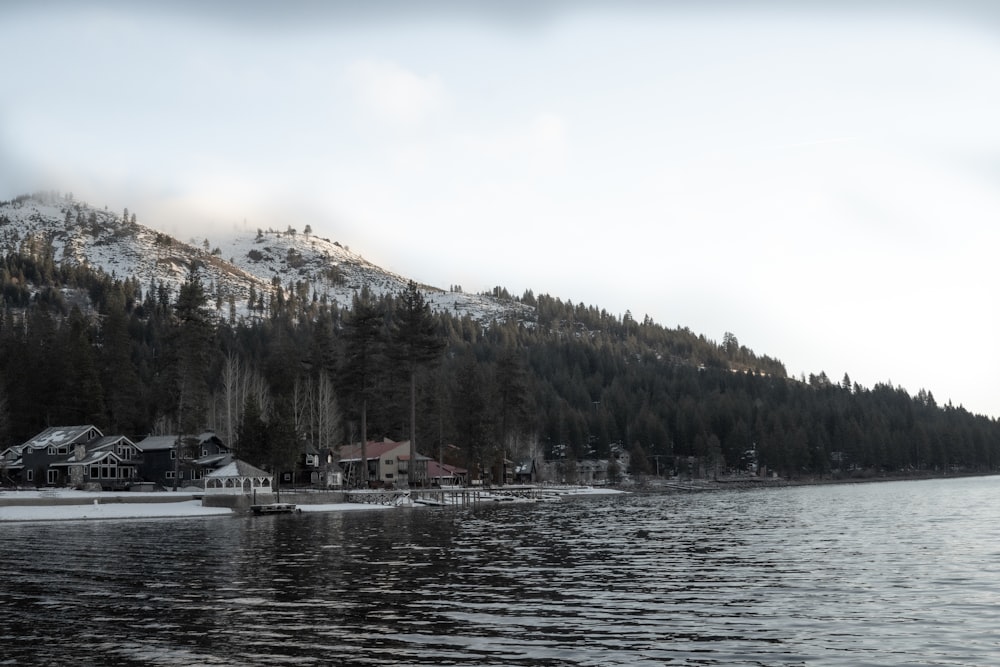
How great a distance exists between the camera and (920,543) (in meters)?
41.4

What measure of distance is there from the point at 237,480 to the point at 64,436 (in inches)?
1189

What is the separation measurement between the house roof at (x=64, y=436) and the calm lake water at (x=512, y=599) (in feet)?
200

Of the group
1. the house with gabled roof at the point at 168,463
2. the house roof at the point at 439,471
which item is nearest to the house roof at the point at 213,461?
the house with gabled roof at the point at 168,463

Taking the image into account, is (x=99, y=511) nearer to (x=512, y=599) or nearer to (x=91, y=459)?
(x=91, y=459)

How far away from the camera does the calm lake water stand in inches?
734

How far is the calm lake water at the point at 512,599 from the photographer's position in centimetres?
1864

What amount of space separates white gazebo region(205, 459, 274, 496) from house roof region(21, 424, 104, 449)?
81.3ft

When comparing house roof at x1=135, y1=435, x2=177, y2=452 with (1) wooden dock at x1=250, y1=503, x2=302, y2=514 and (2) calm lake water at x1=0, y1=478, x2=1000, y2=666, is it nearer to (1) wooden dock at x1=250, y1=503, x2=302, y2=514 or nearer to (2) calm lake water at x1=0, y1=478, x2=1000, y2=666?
(1) wooden dock at x1=250, y1=503, x2=302, y2=514

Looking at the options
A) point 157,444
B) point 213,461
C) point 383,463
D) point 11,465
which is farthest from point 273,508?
point 383,463

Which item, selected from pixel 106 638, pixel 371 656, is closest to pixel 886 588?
pixel 371 656

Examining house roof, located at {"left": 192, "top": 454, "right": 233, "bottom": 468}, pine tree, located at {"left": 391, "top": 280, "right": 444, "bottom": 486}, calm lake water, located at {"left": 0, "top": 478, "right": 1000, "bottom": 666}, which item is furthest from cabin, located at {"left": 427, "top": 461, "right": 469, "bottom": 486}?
calm lake water, located at {"left": 0, "top": 478, "right": 1000, "bottom": 666}

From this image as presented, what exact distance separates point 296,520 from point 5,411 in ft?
242

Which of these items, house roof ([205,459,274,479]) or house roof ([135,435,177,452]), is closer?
→ house roof ([205,459,274,479])

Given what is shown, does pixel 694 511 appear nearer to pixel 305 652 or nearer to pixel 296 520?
pixel 296 520
